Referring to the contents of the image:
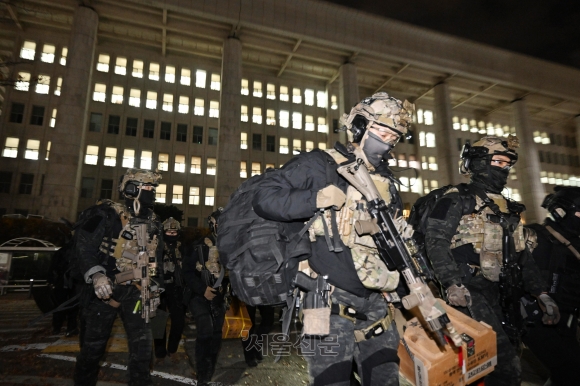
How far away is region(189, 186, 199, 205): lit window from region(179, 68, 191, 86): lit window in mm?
12043

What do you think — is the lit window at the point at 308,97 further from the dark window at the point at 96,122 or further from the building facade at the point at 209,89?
the dark window at the point at 96,122

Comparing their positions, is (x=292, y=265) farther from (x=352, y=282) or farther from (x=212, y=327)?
(x=212, y=327)

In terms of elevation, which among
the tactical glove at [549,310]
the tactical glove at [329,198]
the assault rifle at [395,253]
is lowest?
the tactical glove at [549,310]

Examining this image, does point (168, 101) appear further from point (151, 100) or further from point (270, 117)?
point (270, 117)

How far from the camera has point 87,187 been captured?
33031 mm

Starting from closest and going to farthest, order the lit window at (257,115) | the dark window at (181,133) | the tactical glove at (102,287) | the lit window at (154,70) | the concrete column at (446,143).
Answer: the tactical glove at (102,287) → the concrete column at (446,143) → the dark window at (181,133) → the lit window at (154,70) → the lit window at (257,115)

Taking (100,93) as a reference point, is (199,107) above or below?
below

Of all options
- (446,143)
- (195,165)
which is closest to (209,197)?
(195,165)

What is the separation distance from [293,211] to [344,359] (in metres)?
1.06

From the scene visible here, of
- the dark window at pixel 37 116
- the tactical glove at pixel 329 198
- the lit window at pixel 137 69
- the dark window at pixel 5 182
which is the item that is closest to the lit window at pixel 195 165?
the lit window at pixel 137 69

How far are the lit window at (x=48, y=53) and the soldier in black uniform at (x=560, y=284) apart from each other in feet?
142

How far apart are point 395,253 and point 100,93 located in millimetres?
40352

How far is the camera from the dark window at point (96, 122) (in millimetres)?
34250

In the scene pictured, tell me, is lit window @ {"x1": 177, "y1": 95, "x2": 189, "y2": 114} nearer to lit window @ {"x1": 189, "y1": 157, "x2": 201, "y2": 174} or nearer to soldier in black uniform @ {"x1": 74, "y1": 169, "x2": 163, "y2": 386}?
lit window @ {"x1": 189, "y1": 157, "x2": 201, "y2": 174}
